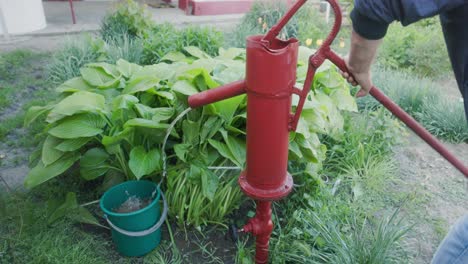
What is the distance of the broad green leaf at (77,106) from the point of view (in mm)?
2072

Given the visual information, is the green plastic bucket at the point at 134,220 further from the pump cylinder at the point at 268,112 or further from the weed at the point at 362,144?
the weed at the point at 362,144

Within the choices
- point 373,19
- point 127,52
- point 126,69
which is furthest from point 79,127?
point 127,52

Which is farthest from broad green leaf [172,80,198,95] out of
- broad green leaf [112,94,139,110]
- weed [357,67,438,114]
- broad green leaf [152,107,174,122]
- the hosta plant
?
weed [357,67,438,114]

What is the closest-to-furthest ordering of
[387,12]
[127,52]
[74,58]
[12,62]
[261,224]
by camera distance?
[387,12] < [261,224] < [127,52] < [74,58] < [12,62]

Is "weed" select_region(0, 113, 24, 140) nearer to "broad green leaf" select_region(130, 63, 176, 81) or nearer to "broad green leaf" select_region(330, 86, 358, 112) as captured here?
"broad green leaf" select_region(130, 63, 176, 81)

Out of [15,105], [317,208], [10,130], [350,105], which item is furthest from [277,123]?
[15,105]

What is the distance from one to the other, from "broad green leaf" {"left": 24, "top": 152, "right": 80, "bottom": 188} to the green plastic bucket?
0.98 feet

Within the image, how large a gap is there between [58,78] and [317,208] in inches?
123

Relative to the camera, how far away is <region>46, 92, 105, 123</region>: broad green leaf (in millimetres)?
2072

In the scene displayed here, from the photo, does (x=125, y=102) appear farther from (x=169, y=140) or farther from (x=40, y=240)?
(x=40, y=240)

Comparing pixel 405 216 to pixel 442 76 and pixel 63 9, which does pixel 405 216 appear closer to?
pixel 442 76

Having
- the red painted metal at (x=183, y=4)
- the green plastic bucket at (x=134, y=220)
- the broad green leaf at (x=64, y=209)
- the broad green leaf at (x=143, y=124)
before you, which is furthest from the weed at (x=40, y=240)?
the red painted metal at (x=183, y=4)

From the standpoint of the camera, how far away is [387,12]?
1.11 metres

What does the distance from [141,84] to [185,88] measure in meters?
0.39
